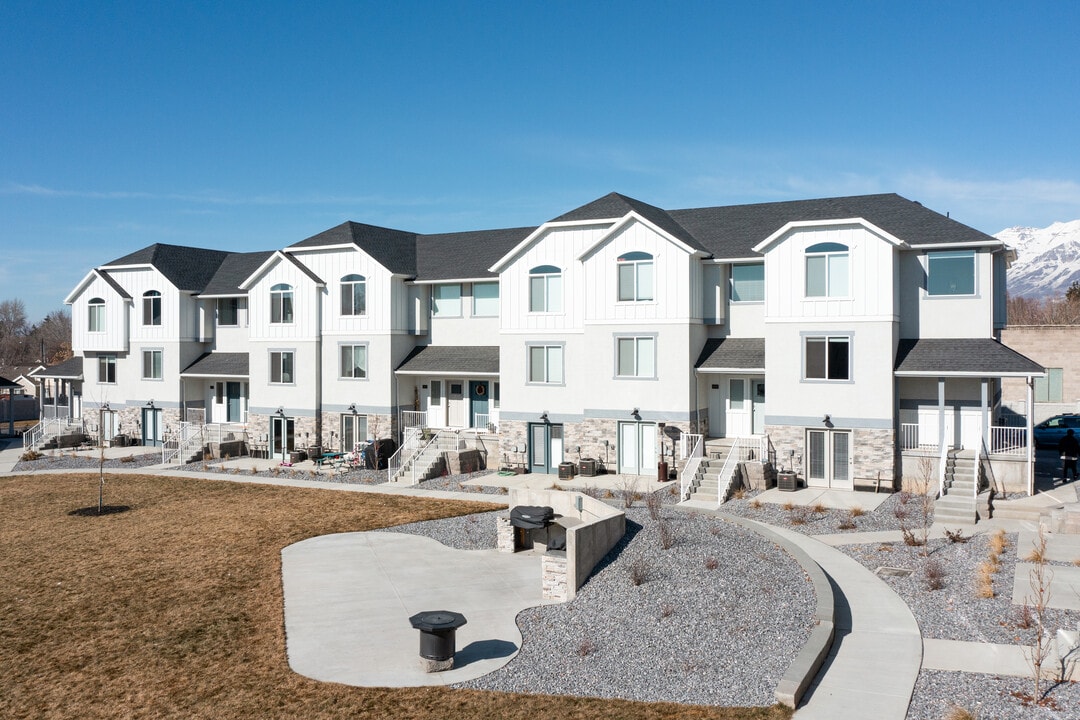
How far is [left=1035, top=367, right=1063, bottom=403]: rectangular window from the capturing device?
136 ft

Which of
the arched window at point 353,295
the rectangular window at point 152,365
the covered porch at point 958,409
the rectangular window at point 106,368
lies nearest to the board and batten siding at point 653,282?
the covered porch at point 958,409

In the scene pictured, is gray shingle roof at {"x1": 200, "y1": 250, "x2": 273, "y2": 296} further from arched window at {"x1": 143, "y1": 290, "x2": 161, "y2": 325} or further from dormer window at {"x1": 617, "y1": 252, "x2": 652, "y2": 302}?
dormer window at {"x1": 617, "y1": 252, "x2": 652, "y2": 302}

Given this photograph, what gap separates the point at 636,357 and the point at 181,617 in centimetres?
1800

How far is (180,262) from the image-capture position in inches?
1689

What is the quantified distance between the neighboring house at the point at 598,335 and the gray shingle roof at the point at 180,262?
0.20m

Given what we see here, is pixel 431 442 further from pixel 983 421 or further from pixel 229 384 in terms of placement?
pixel 983 421

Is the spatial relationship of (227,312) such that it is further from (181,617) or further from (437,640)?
(437,640)

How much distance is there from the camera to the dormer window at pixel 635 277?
96.9 ft

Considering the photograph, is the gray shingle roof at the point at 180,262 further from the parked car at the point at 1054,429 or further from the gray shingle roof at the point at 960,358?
the parked car at the point at 1054,429

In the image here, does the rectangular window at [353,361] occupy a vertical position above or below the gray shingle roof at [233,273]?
below

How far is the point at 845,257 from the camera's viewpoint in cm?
2670

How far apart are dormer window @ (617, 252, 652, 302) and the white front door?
7.45 meters

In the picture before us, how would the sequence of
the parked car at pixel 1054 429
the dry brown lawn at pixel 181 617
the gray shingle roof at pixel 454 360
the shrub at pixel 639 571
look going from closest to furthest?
the dry brown lawn at pixel 181 617 < the shrub at pixel 639 571 < the gray shingle roof at pixel 454 360 < the parked car at pixel 1054 429

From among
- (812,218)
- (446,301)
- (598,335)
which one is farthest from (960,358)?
(446,301)
